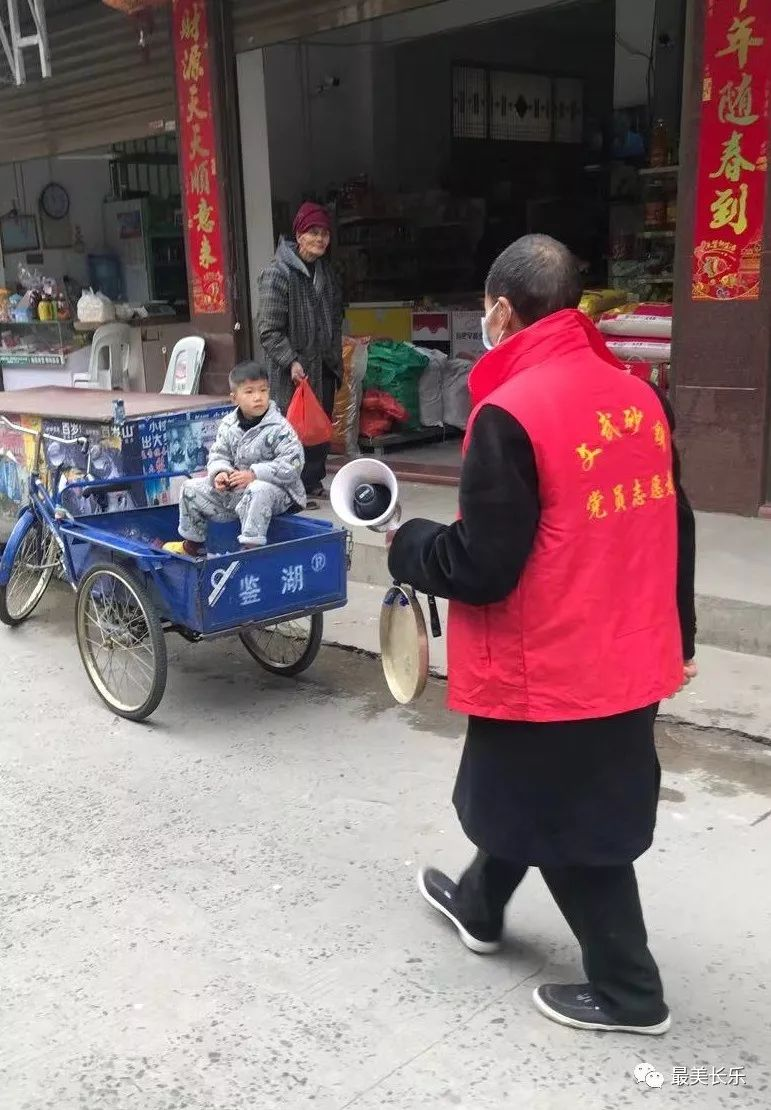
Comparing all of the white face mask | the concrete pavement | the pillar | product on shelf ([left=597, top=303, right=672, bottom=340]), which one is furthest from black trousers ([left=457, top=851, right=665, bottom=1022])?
product on shelf ([left=597, top=303, right=672, bottom=340])

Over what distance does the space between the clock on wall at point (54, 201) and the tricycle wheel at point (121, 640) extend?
929 cm

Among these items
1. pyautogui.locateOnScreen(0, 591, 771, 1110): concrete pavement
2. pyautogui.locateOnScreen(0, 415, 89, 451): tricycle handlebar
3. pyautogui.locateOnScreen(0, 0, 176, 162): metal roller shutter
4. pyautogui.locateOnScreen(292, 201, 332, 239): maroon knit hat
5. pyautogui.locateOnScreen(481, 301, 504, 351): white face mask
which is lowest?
pyautogui.locateOnScreen(0, 591, 771, 1110): concrete pavement

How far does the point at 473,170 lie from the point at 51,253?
5.13m

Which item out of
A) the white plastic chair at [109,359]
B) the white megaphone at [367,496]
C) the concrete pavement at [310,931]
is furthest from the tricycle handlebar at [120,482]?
the white plastic chair at [109,359]

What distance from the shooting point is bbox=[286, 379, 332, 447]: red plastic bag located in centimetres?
648

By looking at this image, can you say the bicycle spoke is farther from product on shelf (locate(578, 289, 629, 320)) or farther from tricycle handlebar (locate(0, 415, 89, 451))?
product on shelf (locate(578, 289, 629, 320))

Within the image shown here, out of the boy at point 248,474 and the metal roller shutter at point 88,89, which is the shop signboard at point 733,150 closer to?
the boy at point 248,474

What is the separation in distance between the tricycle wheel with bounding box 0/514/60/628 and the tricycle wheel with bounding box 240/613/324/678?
1.14m

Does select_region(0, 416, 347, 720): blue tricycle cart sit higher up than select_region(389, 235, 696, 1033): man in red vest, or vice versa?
select_region(389, 235, 696, 1033): man in red vest

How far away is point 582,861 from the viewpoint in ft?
7.36

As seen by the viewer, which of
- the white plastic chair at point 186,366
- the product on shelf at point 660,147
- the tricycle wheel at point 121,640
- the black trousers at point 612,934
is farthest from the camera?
the white plastic chair at point 186,366

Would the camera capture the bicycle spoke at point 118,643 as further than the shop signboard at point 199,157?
No

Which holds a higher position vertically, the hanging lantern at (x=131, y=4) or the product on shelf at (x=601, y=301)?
the hanging lantern at (x=131, y=4)

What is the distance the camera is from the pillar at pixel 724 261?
5496 millimetres
